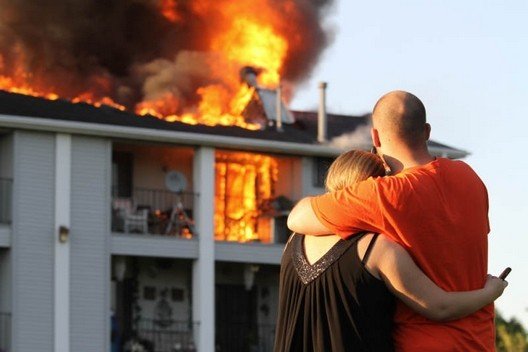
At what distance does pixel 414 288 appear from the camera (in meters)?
5.54

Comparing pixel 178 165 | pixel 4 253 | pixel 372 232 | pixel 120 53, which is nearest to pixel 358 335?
pixel 372 232

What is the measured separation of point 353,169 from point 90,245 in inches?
1300

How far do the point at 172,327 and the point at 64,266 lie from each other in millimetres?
3281

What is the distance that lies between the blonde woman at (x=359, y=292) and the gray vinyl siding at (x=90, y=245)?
32.0 m

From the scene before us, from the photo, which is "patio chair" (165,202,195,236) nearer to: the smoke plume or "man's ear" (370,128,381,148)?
the smoke plume

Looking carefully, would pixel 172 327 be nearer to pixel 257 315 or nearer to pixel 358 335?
pixel 257 315

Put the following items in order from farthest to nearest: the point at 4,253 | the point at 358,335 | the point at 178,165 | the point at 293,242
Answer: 1. the point at 178,165
2. the point at 4,253
3. the point at 293,242
4. the point at 358,335

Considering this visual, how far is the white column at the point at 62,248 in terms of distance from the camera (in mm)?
37156

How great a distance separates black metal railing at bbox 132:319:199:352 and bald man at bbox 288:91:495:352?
1308 inches

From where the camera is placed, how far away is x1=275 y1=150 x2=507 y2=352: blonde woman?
5547 millimetres

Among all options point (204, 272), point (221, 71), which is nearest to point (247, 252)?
point (204, 272)

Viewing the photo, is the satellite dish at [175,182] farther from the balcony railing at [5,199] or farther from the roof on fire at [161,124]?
the balcony railing at [5,199]

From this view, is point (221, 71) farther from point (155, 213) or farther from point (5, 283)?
point (5, 283)

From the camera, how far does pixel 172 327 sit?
39.6 m
